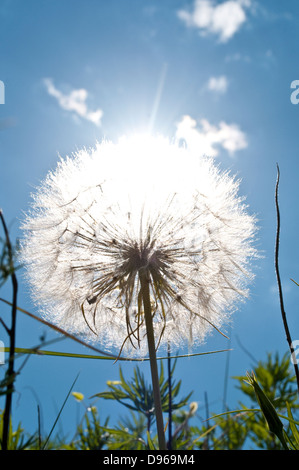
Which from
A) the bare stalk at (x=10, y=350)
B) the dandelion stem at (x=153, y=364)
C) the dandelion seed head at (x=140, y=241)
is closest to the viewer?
the bare stalk at (x=10, y=350)

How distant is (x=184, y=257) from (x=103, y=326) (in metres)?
0.92

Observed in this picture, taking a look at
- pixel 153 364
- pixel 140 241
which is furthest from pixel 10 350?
pixel 140 241

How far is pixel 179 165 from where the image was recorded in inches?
137

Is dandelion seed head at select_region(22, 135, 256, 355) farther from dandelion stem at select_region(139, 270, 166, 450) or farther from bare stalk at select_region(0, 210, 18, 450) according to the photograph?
bare stalk at select_region(0, 210, 18, 450)

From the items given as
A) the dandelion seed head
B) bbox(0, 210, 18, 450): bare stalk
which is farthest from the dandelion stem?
bbox(0, 210, 18, 450): bare stalk

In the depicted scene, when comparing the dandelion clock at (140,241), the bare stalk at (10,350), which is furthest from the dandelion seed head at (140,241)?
the bare stalk at (10,350)

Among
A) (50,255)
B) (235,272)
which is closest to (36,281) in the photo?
(50,255)

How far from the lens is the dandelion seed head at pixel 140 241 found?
132 inches

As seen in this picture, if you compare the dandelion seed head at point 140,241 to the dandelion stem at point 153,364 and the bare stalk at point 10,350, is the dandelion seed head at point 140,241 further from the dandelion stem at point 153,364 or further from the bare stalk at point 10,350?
the bare stalk at point 10,350

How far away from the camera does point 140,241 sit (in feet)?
11.0

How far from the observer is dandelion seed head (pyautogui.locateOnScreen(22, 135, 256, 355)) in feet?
11.0

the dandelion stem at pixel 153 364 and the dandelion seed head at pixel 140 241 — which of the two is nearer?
the dandelion stem at pixel 153 364

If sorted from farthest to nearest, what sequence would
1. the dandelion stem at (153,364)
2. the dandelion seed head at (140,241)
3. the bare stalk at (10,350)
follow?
the dandelion seed head at (140,241)
the dandelion stem at (153,364)
the bare stalk at (10,350)
